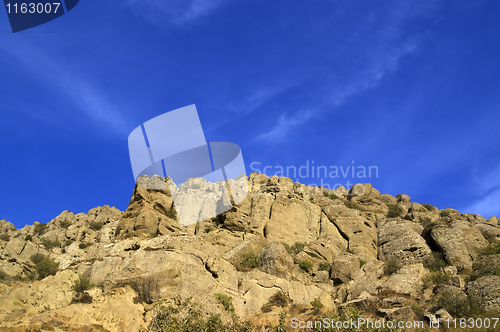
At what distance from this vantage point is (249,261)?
2930 centimetres

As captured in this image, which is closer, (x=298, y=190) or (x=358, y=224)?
(x=358, y=224)

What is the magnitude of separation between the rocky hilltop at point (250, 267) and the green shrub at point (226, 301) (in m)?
0.07

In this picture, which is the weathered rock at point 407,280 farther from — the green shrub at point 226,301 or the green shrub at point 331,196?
the green shrub at point 331,196

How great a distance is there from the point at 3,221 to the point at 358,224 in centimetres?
4492

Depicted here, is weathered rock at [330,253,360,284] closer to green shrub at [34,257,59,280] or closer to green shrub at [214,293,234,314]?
green shrub at [214,293,234,314]

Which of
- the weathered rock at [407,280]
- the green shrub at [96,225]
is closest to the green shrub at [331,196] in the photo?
the weathered rock at [407,280]

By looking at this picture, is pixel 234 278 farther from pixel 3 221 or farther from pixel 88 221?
pixel 3 221

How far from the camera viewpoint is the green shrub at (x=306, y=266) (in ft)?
101

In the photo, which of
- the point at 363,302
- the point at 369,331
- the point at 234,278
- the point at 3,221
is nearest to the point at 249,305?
the point at 234,278

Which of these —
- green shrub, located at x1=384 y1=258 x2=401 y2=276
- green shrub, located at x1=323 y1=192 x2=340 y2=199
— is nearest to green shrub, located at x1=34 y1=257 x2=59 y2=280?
green shrub, located at x1=384 y1=258 x2=401 y2=276

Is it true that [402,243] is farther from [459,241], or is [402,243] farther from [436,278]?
[436,278]

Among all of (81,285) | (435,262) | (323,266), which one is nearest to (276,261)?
(323,266)

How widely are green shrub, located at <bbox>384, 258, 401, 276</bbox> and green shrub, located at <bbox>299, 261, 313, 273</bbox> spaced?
562 centimetres

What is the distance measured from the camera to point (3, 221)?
5134 cm
